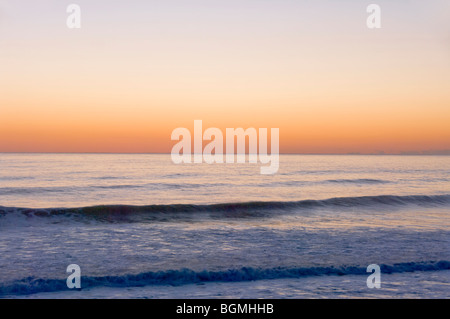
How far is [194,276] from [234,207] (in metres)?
11.8

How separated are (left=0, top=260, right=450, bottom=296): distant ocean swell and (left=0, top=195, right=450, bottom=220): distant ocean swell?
31.3 feet

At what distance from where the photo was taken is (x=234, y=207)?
66.0 ft

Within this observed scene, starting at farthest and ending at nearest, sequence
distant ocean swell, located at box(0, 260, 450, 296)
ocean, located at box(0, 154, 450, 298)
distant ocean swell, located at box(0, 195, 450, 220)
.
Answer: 1. distant ocean swell, located at box(0, 195, 450, 220)
2. ocean, located at box(0, 154, 450, 298)
3. distant ocean swell, located at box(0, 260, 450, 296)

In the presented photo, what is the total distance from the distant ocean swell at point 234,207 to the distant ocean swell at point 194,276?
9547 millimetres

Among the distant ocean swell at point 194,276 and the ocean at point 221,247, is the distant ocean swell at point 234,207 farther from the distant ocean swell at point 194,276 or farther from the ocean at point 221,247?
the distant ocean swell at point 194,276

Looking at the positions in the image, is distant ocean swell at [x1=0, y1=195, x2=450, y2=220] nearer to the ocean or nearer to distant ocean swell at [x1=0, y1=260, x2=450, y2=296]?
the ocean

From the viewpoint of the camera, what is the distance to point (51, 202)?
2036cm

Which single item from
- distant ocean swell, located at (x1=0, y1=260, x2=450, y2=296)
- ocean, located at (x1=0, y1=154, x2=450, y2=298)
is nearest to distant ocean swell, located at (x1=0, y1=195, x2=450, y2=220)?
ocean, located at (x1=0, y1=154, x2=450, y2=298)

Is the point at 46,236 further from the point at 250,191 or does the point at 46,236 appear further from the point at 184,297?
the point at 250,191

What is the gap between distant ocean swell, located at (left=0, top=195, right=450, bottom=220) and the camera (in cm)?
1744
